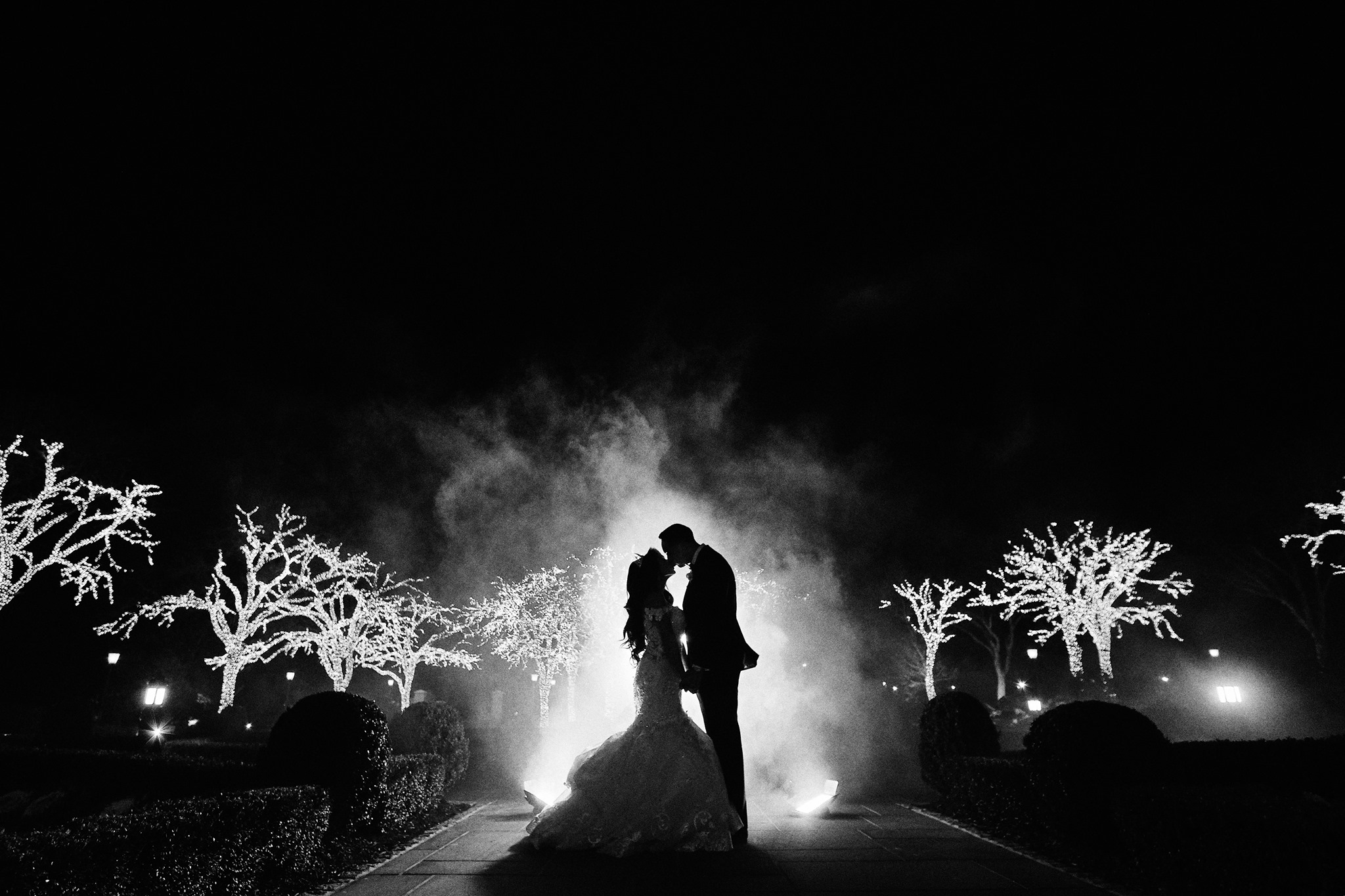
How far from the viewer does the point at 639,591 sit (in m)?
6.29

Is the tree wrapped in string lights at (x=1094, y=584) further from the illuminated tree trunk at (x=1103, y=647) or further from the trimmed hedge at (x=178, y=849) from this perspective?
the trimmed hedge at (x=178, y=849)

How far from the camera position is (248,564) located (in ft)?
79.5

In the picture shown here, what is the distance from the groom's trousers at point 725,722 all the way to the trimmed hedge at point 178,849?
124 inches

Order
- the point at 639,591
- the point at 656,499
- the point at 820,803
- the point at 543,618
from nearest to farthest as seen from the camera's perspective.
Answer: the point at 639,591
the point at 820,803
the point at 656,499
the point at 543,618

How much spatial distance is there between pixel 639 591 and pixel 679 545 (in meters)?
0.56

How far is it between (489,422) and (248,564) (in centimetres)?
956

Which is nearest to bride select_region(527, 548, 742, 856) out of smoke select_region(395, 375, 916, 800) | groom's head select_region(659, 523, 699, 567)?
groom's head select_region(659, 523, 699, 567)

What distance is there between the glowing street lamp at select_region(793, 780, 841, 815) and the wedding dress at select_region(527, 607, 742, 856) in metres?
2.66

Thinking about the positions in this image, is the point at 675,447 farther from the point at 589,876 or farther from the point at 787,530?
the point at 589,876

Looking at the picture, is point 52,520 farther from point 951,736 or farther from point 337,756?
point 951,736

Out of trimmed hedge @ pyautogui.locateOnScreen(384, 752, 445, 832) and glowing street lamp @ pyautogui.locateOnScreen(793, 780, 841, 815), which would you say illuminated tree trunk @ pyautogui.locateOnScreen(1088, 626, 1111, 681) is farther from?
trimmed hedge @ pyautogui.locateOnScreen(384, 752, 445, 832)

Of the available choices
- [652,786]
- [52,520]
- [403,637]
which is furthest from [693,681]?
[403,637]

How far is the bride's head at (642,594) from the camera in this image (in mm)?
6199

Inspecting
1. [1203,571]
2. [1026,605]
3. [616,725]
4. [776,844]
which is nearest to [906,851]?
[776,844]
